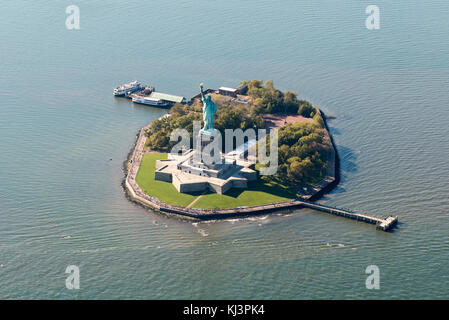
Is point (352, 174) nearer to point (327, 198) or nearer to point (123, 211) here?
point (327, 198)

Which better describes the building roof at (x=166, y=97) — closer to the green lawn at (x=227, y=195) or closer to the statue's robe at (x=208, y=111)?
the statue's robe at (x=208, y=111)

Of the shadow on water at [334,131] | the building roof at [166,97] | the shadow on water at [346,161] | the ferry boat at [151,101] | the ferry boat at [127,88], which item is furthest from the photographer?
the ferry boat at [127,88]

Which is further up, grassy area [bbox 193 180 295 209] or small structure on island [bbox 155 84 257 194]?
small structure on island [bbox 155 84 257 194]

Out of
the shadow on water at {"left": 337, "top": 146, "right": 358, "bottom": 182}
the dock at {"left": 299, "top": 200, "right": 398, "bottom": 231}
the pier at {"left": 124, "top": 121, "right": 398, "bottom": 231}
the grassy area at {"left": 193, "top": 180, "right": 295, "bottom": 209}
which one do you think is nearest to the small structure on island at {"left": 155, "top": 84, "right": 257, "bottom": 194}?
the grassy area at {"left": 193, "top": 180, "right": 295, "bottom": 209}

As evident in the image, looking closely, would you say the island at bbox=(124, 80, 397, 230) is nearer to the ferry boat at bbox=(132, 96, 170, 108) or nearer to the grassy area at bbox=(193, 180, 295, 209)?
the grassy area at bbox=(193, 180, 295, 209)

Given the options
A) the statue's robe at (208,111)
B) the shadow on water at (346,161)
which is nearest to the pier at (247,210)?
the shadow on water at (346,161)

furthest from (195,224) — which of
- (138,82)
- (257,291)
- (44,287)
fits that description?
(138,82)
